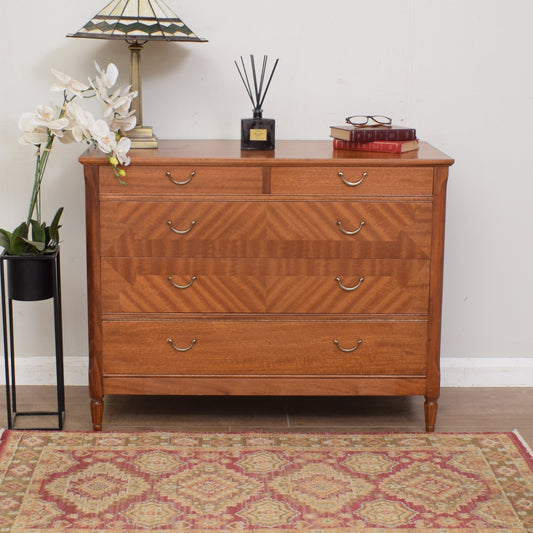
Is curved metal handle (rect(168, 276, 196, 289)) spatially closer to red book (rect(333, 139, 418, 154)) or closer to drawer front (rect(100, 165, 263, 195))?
drawer front (rect(100, 165, 263, 195))

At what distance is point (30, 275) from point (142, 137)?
21.4 inches

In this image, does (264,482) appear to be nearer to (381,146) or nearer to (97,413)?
(97,413)

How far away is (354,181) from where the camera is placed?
8.16ft

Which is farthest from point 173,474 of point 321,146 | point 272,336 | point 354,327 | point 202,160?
point 321,146

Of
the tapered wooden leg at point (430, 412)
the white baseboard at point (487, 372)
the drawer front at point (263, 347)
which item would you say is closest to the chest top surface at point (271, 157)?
the drawer front at point (263, 347)

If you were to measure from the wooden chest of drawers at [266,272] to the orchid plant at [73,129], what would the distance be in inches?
2.4

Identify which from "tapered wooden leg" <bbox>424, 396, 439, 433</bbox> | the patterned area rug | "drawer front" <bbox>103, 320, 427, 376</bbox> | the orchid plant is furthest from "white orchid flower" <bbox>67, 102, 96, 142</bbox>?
"tapered wooden leg" <bbox>424, 396, 439, 433</bbox>

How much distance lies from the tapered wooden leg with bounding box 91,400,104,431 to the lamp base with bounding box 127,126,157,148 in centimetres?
80

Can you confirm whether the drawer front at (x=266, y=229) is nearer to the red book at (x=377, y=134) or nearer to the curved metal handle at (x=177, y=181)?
the curved metal handle at (x=177, y=181)

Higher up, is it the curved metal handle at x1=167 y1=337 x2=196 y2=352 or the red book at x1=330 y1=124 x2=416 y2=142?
the red book at x1=330 y1=124 x2=416 y2=142

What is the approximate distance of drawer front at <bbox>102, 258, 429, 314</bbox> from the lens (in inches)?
100

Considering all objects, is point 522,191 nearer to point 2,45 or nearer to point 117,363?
point 117,363

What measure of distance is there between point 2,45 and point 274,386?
144cm

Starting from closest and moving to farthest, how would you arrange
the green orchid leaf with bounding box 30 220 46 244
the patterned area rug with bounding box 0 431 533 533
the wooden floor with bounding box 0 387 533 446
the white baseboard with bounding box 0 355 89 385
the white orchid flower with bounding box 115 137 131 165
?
the patterned area rug with bounding box 0 431 533 533 → the white orchid flower with bounding box 115 137 131 165 → the green orchid leaf with bounding box 30 220 46 244 → the wooden floor with bounding box 0 387 533 446 → the white baseboard with bounding box 0 355 89 385
